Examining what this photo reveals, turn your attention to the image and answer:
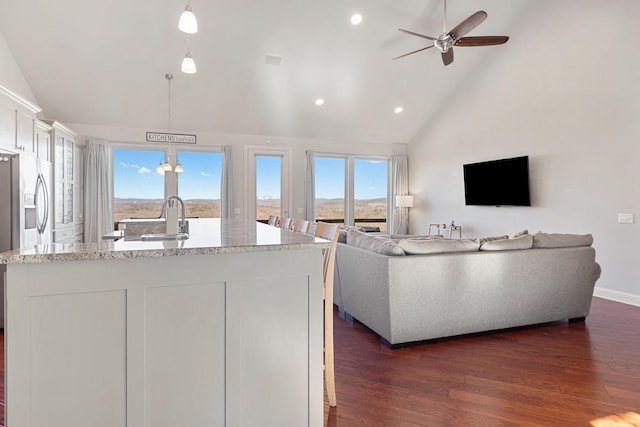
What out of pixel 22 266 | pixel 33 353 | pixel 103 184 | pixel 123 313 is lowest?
pixel 33 353

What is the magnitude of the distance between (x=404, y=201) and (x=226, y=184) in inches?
153

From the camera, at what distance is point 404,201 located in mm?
8180

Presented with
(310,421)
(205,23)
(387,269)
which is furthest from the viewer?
(205,23)

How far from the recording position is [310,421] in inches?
69.0

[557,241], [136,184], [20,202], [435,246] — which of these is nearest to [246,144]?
[136,184]

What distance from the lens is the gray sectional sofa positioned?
299 cm

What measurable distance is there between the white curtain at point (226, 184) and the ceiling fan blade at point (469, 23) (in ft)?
15.0

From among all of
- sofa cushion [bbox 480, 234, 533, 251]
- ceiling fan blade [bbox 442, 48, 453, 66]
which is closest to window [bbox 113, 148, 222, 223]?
ceiling fan blade [bbox 442, 48, 453, 66]

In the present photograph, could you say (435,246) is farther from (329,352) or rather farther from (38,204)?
(38,204)

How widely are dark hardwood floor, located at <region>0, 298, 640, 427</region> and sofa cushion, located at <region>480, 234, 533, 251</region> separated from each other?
79 cm

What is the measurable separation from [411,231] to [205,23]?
6.02m

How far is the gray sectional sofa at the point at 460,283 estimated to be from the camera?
A: 2994 millimetres

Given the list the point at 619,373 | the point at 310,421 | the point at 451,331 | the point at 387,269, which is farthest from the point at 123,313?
the point at 619,373

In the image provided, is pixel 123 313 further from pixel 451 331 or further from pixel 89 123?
pixel 89 123
